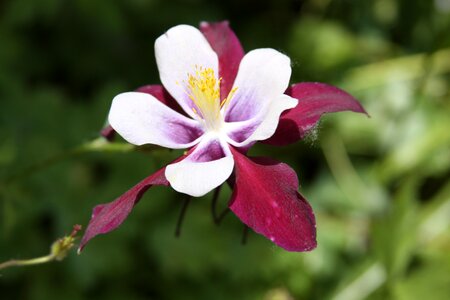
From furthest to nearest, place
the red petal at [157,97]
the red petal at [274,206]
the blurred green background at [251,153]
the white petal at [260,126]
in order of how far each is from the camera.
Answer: the blurred green background at [251,153], the red petal at [157,97], the white petal at [260,126], the red petal at [274,206]

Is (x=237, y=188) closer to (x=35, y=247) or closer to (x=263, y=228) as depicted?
(x=263, y=228)

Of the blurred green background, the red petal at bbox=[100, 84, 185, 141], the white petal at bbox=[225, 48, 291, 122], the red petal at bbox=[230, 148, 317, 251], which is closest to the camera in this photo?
the red petal at bbox=[230, 148, 317, 251]

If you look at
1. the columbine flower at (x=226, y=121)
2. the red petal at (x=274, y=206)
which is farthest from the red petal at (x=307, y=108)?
the red petal at (x=274, y=206)

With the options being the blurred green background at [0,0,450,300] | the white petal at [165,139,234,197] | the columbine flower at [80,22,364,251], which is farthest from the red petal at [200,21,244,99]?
the blurred green background at [0,0,450,300]

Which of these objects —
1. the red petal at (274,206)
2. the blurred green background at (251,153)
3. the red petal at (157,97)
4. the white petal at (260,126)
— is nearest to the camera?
the red petal at (274,206)

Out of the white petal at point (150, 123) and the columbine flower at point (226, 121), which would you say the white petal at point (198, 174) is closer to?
the columbine flower at point (226, 121)

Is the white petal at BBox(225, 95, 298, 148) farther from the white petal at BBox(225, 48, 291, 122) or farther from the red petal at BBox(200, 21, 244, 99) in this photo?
the red petal at BBox(200, 21, 244, 99)

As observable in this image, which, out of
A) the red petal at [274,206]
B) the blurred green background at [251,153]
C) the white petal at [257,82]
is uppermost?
the white petal at [257,82]

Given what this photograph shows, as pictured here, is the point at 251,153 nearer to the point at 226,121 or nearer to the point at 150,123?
the point at 226,121
